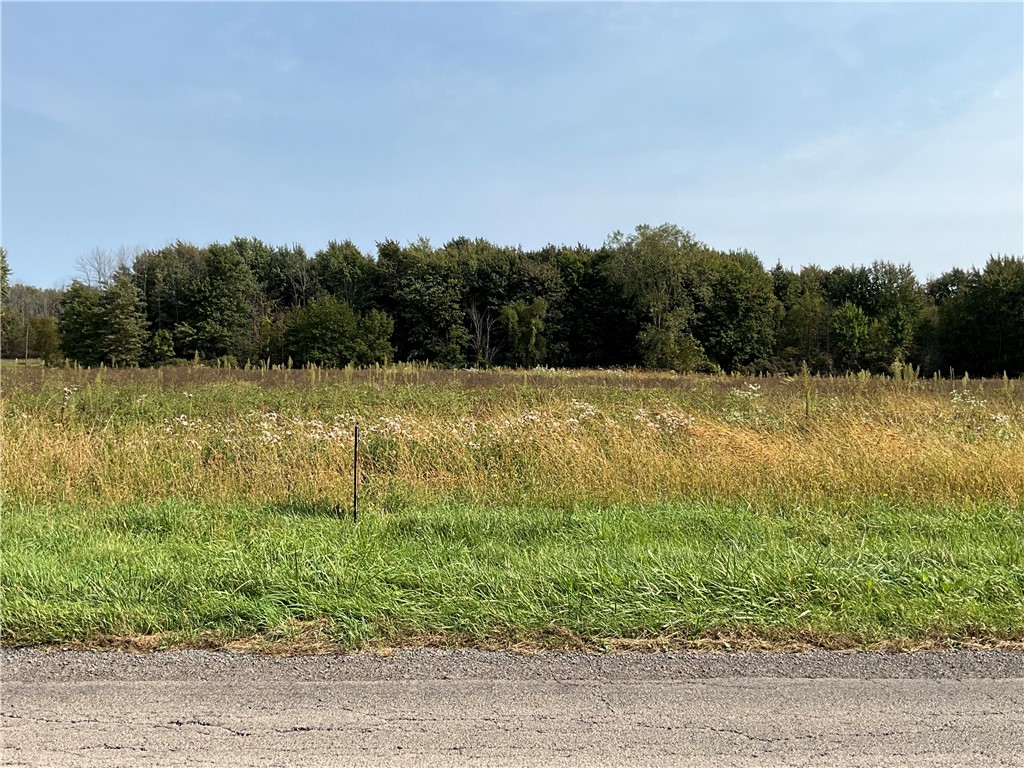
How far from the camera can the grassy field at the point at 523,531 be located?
12.5 ft

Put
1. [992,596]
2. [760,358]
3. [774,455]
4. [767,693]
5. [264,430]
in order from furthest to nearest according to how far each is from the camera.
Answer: [760,358] → [264,430] → [774,455] → [992,596] → [767,693]

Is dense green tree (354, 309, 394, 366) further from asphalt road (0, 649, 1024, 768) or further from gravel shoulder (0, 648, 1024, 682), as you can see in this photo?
asphalt road (0, 649, 1024, 768)

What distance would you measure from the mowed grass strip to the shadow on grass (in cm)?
10

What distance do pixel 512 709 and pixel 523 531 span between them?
2714 mm

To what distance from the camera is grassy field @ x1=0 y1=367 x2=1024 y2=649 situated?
382 cm

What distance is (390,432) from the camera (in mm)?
8898

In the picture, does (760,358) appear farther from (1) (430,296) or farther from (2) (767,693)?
(2) (767,693)

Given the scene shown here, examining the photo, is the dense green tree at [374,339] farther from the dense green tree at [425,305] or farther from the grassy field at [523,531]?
the grassy field at [523,531]

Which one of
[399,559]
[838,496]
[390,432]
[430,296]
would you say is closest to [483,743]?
[399,559]

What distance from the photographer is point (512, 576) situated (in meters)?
4.38

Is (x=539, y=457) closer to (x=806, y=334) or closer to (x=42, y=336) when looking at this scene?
(x=806, y=334)

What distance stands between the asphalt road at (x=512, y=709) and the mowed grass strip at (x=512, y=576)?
0.28 meters

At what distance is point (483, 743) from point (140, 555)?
11.6ft

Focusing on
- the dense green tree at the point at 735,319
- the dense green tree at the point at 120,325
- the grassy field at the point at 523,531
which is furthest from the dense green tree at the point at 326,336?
the grassy field at the point at 523,531
